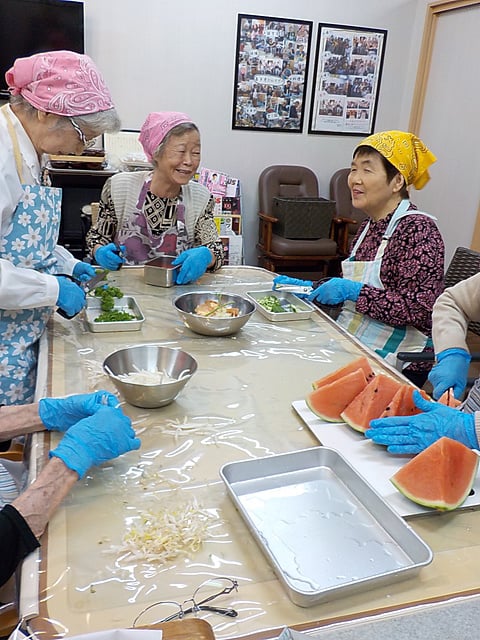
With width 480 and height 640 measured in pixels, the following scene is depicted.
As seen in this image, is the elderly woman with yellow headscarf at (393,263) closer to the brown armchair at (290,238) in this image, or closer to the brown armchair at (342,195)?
the brown armchair at (290,238)

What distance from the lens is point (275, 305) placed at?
6.72ft

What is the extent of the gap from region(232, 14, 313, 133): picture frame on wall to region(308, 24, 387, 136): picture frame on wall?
0.14 meters

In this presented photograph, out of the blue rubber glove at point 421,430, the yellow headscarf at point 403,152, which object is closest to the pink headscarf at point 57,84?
the yellow headscarf at point 403,152

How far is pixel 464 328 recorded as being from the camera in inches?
70.6

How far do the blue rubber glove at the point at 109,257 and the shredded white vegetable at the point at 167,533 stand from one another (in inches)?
61.6

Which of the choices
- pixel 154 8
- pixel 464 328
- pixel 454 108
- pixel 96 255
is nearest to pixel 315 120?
pixel 454 108

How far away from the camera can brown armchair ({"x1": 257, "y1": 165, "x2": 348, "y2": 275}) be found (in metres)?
4.64

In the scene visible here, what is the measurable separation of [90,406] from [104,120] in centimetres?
92

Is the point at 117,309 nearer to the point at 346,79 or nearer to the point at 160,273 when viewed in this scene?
the point at 160,273

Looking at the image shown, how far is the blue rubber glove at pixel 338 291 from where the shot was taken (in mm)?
2076

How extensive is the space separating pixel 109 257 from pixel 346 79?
3693 mm

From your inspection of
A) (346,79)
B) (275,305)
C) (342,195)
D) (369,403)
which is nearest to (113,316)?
(275,305)

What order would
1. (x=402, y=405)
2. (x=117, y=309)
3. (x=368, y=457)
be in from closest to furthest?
(x=368, y=457), (x=402, y=405), (x=117, y=309)

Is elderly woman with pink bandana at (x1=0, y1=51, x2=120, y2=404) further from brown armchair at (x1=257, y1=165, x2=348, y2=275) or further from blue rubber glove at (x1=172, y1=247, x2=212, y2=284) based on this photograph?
brown armchair at (x1=257, y1=165, x2=348, y2=275)
